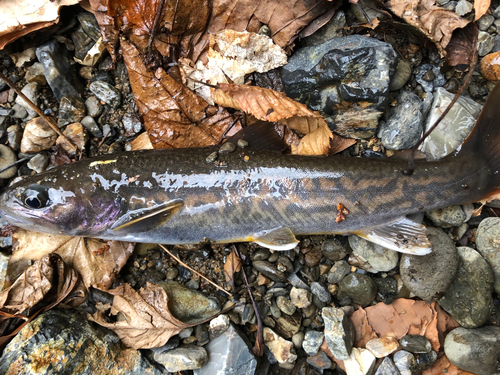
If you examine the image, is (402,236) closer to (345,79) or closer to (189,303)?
(345,79)

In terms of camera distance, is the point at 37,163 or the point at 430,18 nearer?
the point at 430,18

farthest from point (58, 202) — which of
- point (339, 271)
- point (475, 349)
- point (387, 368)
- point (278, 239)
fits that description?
point (475, 349)

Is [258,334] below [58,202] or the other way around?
below

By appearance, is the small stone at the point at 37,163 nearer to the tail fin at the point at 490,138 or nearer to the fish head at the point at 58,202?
the fish head at the point at 58,202

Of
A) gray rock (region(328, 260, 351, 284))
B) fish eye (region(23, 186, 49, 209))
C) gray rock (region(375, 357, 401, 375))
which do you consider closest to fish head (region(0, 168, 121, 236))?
fish eye (region(23, 186, 49, 209))

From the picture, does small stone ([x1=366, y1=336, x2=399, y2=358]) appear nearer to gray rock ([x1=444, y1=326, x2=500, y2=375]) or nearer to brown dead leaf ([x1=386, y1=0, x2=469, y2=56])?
gray rock ([x1=444, y1=326, x2=500, y2=375])

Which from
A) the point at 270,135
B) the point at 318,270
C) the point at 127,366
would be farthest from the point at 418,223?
the point at 127,366
